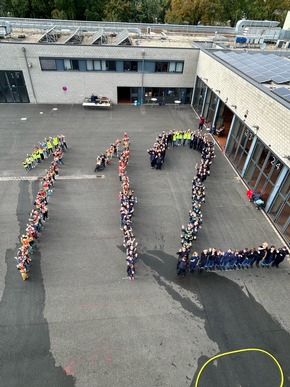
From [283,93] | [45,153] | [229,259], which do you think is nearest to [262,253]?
[229,259]

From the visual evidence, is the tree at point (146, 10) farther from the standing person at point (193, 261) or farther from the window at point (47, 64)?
the standing person at point (193, 261)

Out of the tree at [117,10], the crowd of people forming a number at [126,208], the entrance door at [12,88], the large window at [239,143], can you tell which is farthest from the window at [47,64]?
the tree at [117,10]

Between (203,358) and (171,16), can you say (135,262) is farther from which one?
(171,16)

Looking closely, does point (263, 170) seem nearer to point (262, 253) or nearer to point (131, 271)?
point (262, 253)

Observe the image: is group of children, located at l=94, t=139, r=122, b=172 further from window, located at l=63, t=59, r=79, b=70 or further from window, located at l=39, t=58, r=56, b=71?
window, located at l=39, t=58, r=56, b=71

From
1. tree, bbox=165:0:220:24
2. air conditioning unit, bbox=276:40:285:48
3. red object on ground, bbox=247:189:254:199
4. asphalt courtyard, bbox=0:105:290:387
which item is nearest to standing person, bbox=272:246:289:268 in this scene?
asphalt courtyard, bbox=0:105:290:387

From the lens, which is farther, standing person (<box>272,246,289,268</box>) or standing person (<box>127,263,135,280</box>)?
standing person (<box>272,246,289,268</box>)
